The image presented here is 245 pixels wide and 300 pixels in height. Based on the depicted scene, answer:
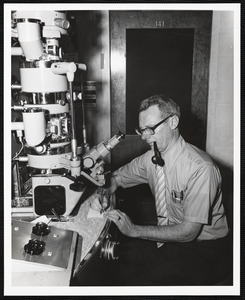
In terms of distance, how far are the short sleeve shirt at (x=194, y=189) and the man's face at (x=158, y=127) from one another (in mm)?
70

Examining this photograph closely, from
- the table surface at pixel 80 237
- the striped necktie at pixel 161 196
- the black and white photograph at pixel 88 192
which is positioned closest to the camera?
the table surface at pixel 80 237

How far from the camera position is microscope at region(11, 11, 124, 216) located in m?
1.31

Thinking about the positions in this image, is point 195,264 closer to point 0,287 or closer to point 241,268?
point 241,268

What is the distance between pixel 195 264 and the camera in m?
1.53

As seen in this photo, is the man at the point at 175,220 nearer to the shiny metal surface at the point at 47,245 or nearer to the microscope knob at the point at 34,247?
the shiny metal surface at the point at 47,245

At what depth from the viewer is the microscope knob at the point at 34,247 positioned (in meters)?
1.11

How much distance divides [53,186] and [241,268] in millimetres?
957

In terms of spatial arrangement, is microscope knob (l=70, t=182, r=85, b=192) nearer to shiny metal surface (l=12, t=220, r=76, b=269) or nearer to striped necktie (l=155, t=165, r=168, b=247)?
shiny metal surface (l=12, t=220, r=76, b=269)

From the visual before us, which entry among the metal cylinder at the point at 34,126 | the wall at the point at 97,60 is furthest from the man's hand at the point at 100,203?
the wall at the point at 97,60

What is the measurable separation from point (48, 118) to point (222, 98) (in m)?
2.02

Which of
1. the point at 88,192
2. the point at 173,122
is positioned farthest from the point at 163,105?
the point at 88,192

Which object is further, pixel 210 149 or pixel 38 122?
pixel 210 149

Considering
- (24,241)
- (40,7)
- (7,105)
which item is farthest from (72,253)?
(40,7)

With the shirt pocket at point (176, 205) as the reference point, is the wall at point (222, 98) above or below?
above
